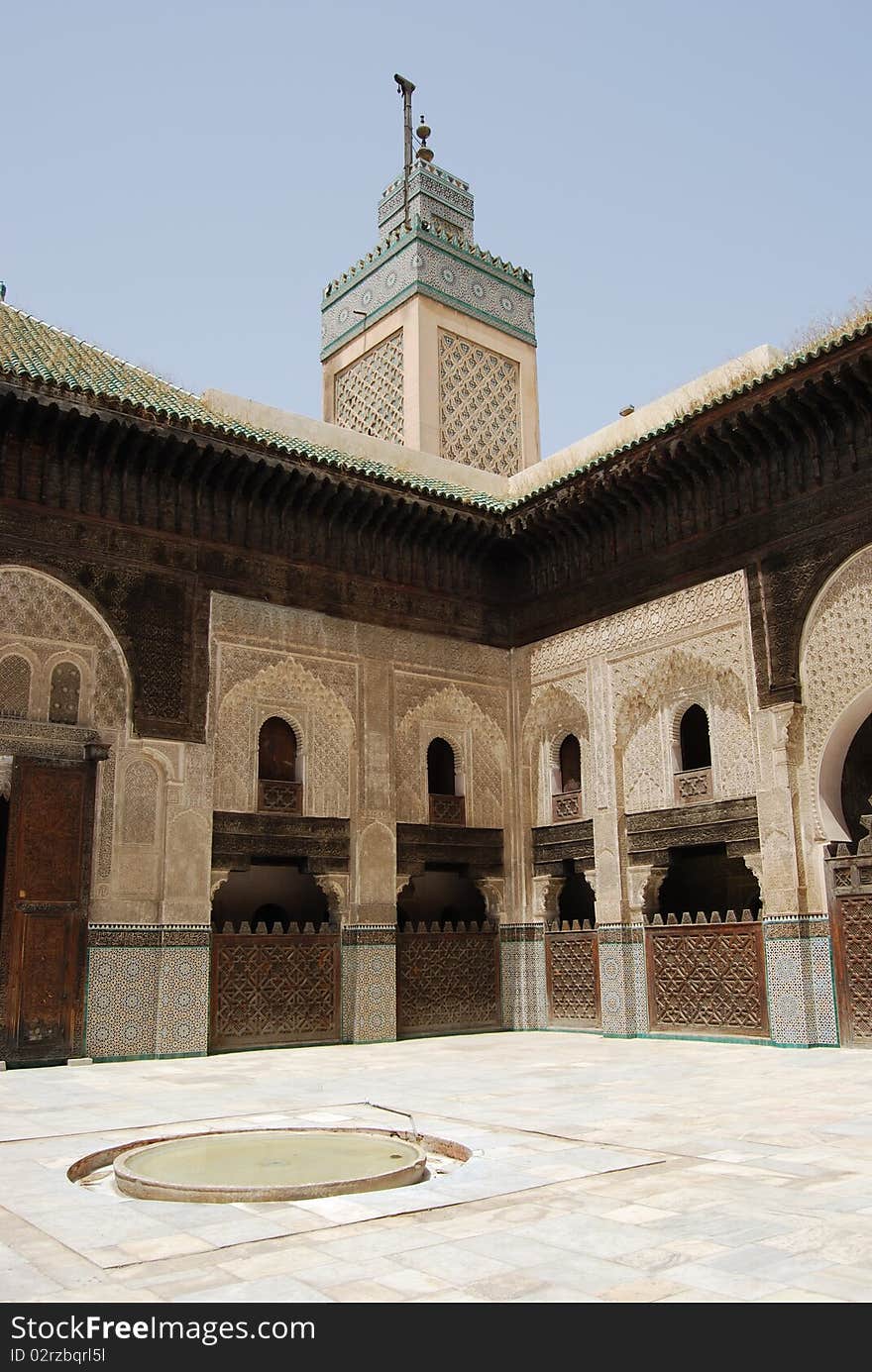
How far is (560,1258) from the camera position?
2826mm

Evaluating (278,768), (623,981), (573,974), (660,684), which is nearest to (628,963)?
(623,981)

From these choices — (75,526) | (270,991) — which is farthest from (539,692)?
(75,526)

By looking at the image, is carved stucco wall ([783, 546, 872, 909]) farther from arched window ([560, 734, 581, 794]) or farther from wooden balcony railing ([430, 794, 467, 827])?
wooden balcony railing ([430, 794, 467, 827])

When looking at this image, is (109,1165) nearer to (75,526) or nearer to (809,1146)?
(809,1146)

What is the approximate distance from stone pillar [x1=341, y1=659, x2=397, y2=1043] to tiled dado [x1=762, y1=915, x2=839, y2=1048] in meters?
3.45

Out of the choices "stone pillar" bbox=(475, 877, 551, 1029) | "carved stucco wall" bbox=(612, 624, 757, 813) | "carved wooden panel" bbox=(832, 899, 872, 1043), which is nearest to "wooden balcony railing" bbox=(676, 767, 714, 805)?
"carved stucco wall" bbox=(612, 624, 757, 813)

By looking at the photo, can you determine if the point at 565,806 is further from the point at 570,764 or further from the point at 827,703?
the point at 827,703

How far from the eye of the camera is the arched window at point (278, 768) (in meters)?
10.5

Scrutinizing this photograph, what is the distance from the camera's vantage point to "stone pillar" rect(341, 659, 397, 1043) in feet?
34.7

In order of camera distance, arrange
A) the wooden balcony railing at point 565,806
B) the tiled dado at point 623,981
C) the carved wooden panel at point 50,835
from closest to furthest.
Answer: the carved wooden panel at point 50,835 < the tiled dado at point 623,981 < the wooden balcony railing at point 565,806

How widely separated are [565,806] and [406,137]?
10865 mm

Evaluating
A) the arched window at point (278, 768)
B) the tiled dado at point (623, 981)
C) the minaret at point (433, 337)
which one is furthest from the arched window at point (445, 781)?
the minaret at point (433, 337)

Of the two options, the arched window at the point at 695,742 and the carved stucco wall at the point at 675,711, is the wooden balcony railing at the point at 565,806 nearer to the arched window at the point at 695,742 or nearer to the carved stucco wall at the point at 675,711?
the carved stucco wall at the point at 675,711

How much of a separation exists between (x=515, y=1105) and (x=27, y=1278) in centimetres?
354
